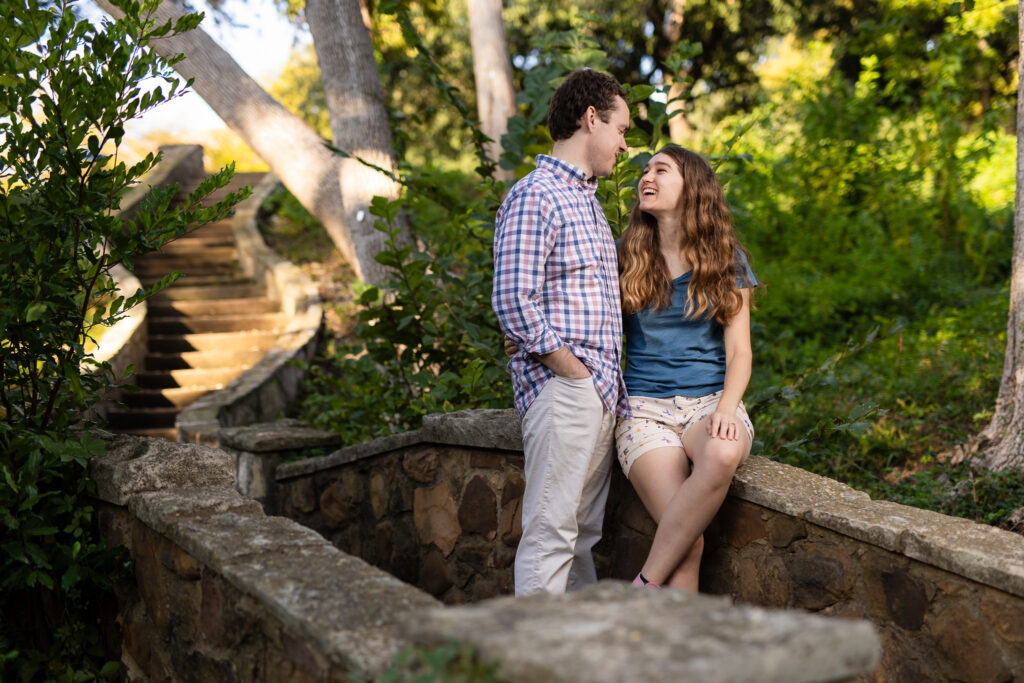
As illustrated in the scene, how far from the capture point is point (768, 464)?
10.8 feet

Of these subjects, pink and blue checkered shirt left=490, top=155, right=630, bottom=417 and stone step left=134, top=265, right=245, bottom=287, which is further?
stone step left=134, top=265, right=245, bottom=287

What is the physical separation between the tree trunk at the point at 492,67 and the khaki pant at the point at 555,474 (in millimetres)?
5494

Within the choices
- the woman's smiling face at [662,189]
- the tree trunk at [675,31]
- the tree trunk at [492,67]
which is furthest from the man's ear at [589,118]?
the tree trunk at [675,31]

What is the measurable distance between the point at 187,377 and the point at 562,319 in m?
6.70

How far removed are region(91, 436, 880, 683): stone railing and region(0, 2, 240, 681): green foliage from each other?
0.17m

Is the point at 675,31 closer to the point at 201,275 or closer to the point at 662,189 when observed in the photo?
the point at 201,275

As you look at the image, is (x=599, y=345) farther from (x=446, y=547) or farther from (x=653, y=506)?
(x=446, y=547)

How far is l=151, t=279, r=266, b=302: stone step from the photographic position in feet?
33.4

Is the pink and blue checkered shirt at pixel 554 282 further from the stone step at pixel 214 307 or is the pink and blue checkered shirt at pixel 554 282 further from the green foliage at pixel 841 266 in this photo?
the stone step at pixel 214 307

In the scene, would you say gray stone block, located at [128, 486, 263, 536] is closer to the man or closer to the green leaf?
the green leaf

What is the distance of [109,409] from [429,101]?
43.0 feet

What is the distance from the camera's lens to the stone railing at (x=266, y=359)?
7207mm

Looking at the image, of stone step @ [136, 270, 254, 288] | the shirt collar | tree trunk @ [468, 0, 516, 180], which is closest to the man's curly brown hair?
the shirt collar

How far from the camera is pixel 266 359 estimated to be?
874cm
